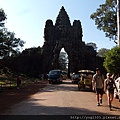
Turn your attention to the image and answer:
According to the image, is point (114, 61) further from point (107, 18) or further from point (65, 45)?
point (65, 45)

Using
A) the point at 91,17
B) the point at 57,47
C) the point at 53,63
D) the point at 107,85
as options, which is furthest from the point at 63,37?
the point at 107,85

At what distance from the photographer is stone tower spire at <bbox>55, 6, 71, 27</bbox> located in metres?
61.0

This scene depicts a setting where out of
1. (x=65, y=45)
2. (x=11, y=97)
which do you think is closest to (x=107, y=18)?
(x=65, y=45)

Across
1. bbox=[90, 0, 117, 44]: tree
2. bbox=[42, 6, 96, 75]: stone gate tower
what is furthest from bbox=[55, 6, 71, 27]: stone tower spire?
bbox=[90, 0, 117, 44]: tree

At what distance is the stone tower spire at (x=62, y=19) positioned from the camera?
61.0 meters

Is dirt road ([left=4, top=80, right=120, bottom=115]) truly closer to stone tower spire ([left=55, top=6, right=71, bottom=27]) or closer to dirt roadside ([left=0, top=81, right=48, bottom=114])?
dirt roadside ([left=0, top=81, right=48, bottom=114])

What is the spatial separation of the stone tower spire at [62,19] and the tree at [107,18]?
1655 centimetres

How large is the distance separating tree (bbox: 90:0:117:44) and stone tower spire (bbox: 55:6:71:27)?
54.3ft

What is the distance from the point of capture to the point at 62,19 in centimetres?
6119

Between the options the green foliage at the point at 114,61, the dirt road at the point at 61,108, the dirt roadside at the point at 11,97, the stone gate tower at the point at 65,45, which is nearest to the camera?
the dirt road at the point at 61,108

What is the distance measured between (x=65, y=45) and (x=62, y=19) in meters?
8.03

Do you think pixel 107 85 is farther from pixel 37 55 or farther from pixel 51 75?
pixel 37 55

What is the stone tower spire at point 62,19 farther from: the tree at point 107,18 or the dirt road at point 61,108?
the dirt road at point 61,108

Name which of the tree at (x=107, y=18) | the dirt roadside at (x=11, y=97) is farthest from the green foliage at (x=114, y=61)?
the tree at (x=107, y=18)
